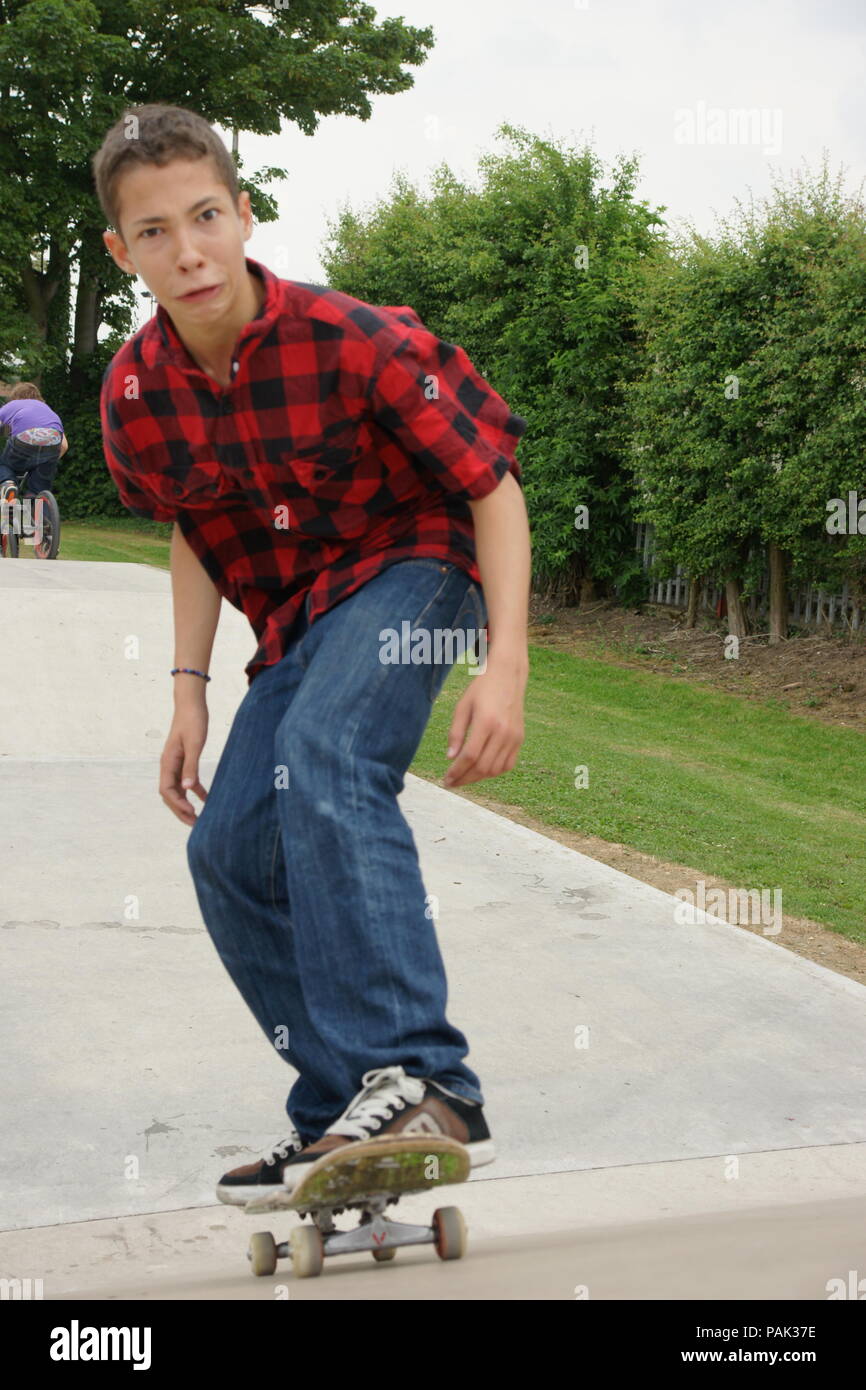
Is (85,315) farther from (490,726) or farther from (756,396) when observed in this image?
(490,726)

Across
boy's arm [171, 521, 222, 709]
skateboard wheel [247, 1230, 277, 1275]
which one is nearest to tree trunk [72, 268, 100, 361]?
boy's arm [171, 521, 222, 709]

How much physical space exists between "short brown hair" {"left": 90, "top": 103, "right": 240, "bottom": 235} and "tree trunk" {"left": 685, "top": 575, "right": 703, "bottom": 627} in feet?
38.9

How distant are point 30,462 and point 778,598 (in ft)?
24.6

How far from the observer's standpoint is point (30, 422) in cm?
1349

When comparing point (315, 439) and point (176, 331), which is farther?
point (176, 331)

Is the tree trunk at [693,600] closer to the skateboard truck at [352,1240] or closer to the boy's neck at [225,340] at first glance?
the boy's neck at [225,340]

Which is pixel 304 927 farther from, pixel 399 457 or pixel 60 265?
pixel 60 265

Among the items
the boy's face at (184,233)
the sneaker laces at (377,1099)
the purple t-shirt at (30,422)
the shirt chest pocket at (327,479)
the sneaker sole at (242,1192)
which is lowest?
the sneaker sole at (242,1192)

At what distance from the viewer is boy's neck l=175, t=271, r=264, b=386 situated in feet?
7.64

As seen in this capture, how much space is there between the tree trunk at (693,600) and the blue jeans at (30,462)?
657 cm

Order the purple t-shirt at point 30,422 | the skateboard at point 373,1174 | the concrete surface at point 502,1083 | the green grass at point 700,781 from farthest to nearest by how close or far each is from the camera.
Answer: the purple t-shirt at point 30,422
the green grass at point 700,781
the concrete surface at point 502,1083
the skateboard at point 373,1174

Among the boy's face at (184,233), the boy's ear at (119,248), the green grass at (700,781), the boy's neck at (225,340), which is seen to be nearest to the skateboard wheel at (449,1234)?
the boy's neck at (225,340)

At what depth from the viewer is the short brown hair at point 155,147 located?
221 centimetres

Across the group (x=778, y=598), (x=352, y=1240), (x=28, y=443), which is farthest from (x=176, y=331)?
(x=28, y=443)
